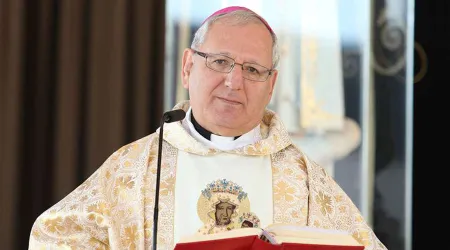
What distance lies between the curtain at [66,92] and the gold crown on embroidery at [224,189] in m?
1.16

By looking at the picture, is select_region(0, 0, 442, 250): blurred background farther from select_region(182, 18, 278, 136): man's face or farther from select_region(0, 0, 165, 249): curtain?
select_region(182, 18, 278, 136): man's face

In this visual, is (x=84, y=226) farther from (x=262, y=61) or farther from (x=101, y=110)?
(x=101, y=110)

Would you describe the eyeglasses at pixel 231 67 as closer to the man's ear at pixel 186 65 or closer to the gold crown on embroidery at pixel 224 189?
the man's ear at pixel 186 65

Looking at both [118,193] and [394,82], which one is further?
[394,82]

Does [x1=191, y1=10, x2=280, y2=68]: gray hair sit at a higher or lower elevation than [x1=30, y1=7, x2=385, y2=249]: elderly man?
higher

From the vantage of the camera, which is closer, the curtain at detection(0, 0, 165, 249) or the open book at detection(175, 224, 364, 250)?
the open book at detection(175, 224, 364, 250)

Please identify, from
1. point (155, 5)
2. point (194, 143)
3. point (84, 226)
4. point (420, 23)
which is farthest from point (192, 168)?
point (420, 23)

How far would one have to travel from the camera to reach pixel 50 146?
346cm

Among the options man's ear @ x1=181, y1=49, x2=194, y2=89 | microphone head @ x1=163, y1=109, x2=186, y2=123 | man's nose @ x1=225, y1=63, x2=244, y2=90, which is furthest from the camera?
man's ear @ x1=181, y1=49, x2=194, y2=89

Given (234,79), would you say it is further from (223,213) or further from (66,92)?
(66,92)

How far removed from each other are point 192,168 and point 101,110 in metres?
1.14

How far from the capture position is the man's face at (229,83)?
2465 millimetres

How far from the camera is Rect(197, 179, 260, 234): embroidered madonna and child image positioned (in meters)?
2.45

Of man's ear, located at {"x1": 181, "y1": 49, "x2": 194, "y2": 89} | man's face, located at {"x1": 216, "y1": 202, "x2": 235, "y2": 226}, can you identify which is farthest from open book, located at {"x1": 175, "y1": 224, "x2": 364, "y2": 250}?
man's ear, located at {"x1": 181, "y1": 49, "x2": 194, "y2": 89}
